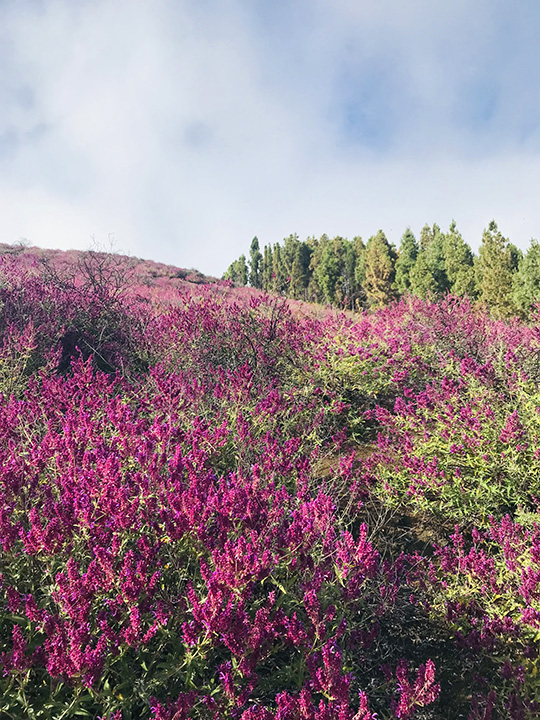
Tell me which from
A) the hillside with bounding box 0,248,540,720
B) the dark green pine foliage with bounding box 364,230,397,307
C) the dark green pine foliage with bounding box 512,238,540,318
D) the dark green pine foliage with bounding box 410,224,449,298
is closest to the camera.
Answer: the hillside with bounding box 0,248,540,720

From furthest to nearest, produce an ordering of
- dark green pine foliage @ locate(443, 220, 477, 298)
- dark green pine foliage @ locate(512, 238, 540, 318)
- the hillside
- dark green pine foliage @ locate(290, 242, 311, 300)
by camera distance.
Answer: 1. dark green pine foliage @ locate(290, 242, 311, 300)
2. dark green pine foliage @ locate(443, 220, 477, 298)
3. dark green pine foliage @ locate(512, 238, 540, 318)
4. the hillside

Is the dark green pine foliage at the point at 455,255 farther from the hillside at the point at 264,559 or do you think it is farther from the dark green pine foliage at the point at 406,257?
the hillside at the point at 264,559

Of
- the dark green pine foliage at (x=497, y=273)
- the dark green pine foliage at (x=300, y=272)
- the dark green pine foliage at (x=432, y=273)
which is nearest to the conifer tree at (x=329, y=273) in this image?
the dark green pine foliage at (x=300, y=272)

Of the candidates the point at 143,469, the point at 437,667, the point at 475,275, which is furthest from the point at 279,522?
the point at 475,275

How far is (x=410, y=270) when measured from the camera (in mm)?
24141

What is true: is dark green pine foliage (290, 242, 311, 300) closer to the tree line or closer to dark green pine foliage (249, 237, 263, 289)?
the tree line

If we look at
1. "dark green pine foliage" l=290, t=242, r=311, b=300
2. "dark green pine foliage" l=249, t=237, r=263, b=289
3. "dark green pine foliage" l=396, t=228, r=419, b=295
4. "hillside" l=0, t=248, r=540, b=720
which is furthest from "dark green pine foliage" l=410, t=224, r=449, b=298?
"dark green pine foliage" l=249, t=237, r=263, b=289

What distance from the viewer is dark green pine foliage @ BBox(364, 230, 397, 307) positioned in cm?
2892

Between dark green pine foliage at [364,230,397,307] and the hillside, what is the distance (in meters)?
24.7

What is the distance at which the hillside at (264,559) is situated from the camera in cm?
175

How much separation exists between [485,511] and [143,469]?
2.57 metres

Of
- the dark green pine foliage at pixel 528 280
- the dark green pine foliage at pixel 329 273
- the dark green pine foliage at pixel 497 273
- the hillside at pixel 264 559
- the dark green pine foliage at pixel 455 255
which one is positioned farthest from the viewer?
the dark green pine foliage at pixel 329 273

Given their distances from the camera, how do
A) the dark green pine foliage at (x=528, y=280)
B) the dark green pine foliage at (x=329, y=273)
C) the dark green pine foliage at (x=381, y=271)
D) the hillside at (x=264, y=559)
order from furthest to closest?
the dark green pine foliage at (x=329, y=273) < the dark green pine foliage at (x=381, y=271) < the dark green pine foliage at (x=528, y=280) < the hillside at (x=264, y=559)

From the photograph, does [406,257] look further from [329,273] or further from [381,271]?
[329,273]
